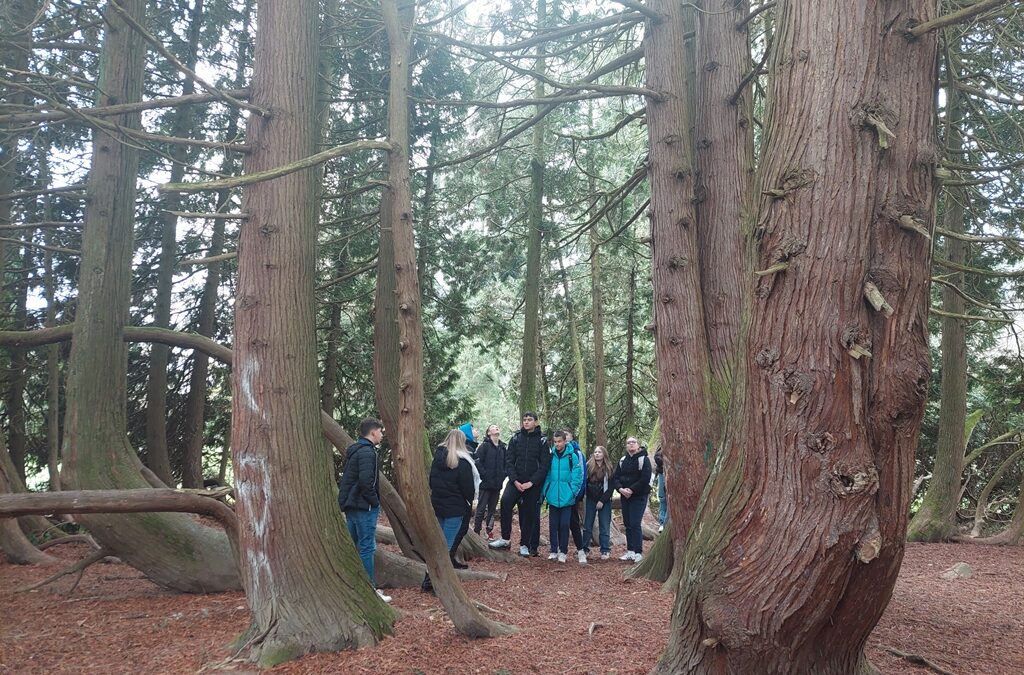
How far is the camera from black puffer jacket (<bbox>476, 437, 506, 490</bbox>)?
1073cm

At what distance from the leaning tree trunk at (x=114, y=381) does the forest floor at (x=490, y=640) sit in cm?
44

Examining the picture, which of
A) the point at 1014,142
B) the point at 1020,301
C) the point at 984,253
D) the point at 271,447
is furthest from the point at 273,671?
the point at 1020,301

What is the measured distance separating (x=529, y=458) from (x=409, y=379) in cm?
530

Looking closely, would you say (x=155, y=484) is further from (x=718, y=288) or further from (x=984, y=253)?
(x=984, y=253)

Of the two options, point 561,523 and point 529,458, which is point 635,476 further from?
point 529,458

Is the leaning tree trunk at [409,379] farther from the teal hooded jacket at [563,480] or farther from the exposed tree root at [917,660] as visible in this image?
the teal hooded jacket at [563,480]

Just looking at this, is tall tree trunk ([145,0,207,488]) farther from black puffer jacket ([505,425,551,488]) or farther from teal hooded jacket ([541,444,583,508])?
teal hooded jacket ([541,444,583,508])

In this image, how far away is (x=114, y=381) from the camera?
7.80 meters

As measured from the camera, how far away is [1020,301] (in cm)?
1398

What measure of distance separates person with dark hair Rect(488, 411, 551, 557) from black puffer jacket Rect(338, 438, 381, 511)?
3196mm

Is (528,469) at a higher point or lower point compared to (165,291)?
lower

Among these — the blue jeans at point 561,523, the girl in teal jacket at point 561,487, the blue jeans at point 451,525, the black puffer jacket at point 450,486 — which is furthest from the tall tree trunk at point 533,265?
the black puffer jacket at point 450,486

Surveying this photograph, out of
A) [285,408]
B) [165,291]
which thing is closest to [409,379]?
[285,408]

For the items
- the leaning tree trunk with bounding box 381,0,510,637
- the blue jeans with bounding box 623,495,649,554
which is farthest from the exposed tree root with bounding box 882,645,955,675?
the blue jeans with bounding box 623,495,649,554
